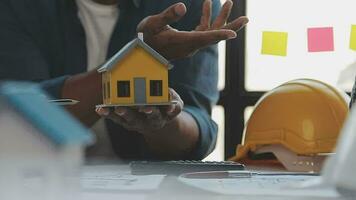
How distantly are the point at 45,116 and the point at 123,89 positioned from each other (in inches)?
12.4

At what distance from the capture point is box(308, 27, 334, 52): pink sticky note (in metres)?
1.53

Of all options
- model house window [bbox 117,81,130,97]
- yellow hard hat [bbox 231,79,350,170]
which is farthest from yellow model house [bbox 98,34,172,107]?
yellow hard hat [bbox 231,79,350,170]

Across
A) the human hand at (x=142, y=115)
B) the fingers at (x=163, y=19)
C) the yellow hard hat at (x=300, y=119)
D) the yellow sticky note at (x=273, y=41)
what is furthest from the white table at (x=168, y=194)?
the yellow sticky note at (x=273, y=41)

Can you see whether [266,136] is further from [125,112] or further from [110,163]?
[125,112]

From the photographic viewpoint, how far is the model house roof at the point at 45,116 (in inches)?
11.2

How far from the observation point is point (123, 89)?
61cm

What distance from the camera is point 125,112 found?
0.64m

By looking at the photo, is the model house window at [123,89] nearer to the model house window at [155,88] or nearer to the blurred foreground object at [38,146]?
the model house window at [155,88]

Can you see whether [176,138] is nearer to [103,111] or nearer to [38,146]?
[103,111]

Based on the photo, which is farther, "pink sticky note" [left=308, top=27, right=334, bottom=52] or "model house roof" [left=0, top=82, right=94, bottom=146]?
"pink sticky note" [left=308, top=27, right=334, bottom=52]

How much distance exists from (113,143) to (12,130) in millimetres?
680

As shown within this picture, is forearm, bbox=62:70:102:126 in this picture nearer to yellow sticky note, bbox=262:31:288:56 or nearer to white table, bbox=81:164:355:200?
white table, bbox=81:164:355:200

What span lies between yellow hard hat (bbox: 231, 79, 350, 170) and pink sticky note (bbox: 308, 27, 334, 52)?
0.52m

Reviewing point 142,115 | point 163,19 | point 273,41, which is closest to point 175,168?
point 142,115
